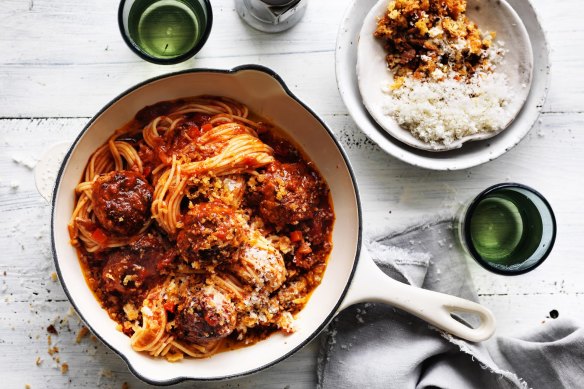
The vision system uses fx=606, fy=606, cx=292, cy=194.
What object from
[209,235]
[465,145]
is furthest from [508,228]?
[209,235]

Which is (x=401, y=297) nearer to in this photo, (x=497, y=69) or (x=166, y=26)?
(x=497, y=69)

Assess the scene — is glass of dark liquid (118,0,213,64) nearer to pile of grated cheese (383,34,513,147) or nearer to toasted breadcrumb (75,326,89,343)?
pile of grated cheese (383,34,513,147)

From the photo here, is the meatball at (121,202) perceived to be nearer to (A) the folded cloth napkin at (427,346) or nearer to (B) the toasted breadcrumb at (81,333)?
(B) the toasted breadcrumb at (81,333)

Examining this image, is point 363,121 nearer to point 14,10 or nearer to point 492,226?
point 492,226

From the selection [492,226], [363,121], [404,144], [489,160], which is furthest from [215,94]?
[492,226]

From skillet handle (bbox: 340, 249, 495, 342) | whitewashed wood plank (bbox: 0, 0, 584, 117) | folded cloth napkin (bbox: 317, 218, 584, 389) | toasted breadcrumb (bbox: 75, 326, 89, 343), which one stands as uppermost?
whitewashed wood plank (bbox: 0, 0, 584, 117)

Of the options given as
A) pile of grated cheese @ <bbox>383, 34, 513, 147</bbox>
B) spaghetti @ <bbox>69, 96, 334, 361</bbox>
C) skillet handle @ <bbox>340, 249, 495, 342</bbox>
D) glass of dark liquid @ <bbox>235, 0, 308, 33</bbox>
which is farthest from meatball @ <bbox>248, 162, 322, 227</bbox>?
glass of dark liquid @ <bbox>235, 0, 308, 33</bbox>
